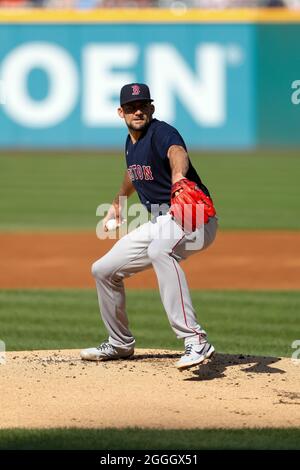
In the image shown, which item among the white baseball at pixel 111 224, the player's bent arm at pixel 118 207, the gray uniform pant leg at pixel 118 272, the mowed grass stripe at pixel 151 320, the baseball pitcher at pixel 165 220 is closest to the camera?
the baseball pitcher at pixel 165 220

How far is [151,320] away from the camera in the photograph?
972 centimetres

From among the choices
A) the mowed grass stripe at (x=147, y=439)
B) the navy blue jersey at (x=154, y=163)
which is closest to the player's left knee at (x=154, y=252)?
the navy blue jersey at (x=154, y=163)

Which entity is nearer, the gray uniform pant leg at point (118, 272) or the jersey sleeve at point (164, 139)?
the jersey sleeve at point (164, 139)

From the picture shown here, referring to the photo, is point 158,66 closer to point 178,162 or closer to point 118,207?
point 118,207

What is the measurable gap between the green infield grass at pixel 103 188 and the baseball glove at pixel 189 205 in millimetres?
9150

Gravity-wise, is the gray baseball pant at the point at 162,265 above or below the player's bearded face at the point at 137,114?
below

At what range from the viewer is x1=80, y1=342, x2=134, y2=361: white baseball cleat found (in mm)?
7352

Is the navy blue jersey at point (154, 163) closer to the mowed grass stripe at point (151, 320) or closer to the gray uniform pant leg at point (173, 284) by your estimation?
the gray uniform pant leg at point (173, 284)

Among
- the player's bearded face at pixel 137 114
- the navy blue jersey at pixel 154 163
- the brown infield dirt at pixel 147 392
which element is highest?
the player's bearded face at pixel 137 114

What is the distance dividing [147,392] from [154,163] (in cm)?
142

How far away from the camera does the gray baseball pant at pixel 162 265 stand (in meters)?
6.67

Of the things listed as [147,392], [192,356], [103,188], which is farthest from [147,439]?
[103,188]

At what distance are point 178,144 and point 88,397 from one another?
1630 millimetres

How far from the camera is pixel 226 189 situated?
66.1 feet
